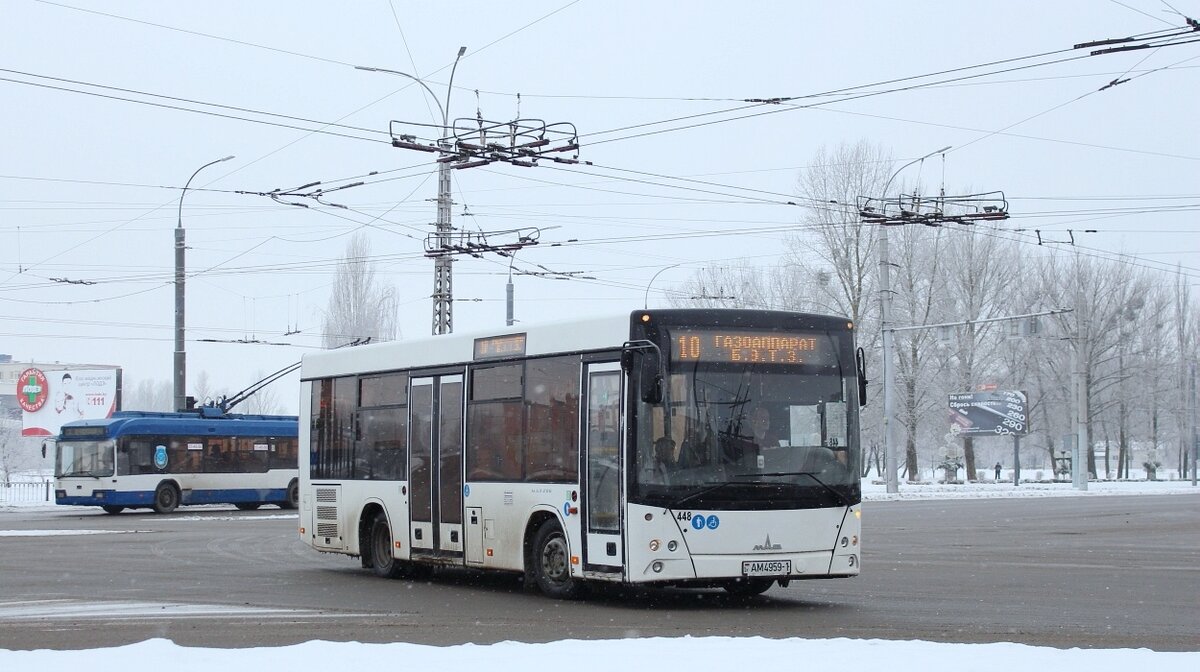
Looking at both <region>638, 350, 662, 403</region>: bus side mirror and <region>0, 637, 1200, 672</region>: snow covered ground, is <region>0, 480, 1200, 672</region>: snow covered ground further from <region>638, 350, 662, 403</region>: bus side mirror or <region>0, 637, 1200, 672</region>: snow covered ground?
<region>638, 350, 662, 403</region>: bus side mirror

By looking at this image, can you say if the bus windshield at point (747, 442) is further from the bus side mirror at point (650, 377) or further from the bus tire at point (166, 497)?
the bus tire at point (166, 497)

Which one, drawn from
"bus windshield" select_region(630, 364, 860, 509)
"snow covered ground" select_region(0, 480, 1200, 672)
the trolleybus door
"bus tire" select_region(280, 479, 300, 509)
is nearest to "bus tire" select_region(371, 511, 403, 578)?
the trolleybus door

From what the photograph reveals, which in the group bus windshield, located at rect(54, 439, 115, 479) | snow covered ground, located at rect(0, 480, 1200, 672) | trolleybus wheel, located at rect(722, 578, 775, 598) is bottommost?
trolleybus wheel, located at rect(722, 578, 775, 598)

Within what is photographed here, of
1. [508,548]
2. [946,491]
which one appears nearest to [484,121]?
[508,548]

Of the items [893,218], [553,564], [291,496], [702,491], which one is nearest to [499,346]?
[553,564]

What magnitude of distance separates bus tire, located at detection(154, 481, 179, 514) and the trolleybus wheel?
98.9 feet

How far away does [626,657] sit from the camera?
950cm

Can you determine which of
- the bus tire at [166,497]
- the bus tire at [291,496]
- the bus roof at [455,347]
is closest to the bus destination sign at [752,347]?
the bus roof at [455,347]

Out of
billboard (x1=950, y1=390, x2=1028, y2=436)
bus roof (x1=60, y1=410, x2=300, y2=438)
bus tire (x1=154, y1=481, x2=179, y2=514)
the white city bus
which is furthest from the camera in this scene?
billboard (x1=950, y1=390, x2=1028, y2=436)

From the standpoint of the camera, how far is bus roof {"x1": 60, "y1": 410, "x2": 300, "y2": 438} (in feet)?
138

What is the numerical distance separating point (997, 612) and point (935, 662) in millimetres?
4634

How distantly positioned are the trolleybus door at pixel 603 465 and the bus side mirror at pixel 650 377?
0.38 metres

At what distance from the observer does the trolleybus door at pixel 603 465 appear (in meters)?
14.1

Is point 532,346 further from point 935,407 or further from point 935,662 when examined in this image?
point 935,407
